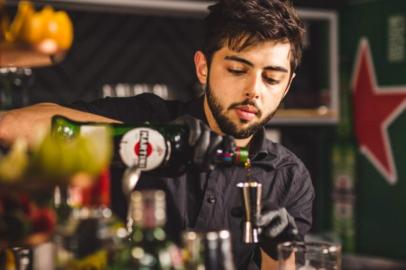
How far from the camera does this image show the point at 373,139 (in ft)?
12.3

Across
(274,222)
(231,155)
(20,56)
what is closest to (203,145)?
(231,155)

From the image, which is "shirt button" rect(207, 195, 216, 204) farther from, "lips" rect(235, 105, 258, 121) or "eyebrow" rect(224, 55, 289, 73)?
"eyebrow" rect(224, 55, 289, 73)

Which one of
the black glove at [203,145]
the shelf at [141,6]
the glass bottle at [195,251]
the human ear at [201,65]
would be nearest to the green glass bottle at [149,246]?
the glass bottle at [195,251]

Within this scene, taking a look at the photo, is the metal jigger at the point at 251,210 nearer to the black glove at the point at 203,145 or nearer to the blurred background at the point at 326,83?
the black glove at the point at 203,145

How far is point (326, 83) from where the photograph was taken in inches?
157

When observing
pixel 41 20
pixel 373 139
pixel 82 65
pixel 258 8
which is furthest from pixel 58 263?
pixel 373 139

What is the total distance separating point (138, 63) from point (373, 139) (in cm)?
146

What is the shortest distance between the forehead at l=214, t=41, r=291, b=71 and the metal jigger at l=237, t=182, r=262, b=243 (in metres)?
0.60

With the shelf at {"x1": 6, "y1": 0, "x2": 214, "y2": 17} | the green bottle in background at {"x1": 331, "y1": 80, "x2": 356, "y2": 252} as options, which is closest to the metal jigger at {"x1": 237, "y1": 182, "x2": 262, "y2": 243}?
the shelf at {"x1": 6, "y1": 0, "x2": 214, "y2": 17}

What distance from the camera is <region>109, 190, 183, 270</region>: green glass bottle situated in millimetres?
822

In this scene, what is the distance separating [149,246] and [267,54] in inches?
35.4

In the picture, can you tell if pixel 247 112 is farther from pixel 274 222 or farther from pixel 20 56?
pixel 20 56

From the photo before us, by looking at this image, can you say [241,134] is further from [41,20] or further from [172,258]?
[41,20]

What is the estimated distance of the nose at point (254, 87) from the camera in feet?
5.19
